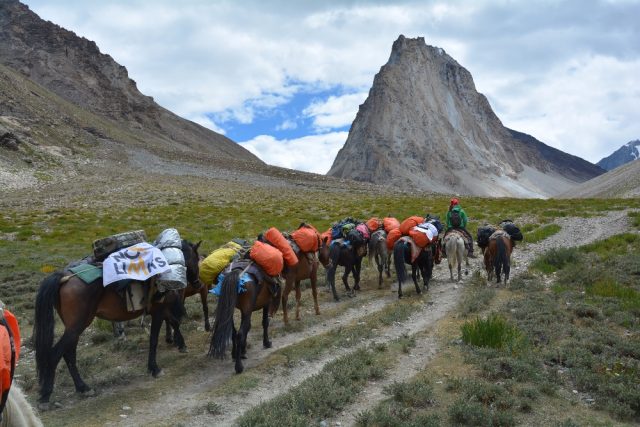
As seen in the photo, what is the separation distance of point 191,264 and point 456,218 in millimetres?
9134

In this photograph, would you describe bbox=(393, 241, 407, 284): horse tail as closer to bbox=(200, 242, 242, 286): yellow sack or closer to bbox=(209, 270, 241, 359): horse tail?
bbox=(200, 242, 242, 286): yellow sack

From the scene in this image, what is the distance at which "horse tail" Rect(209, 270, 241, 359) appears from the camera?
7.81 m

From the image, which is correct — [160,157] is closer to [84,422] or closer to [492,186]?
[84,422]

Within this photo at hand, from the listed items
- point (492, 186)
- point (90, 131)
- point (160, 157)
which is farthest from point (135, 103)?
point (492, 186)

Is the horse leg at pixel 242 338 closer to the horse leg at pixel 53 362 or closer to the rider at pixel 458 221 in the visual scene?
the horse leg at pixel 53 362

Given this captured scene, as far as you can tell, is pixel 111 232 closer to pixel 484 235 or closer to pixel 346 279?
pixel 346 279

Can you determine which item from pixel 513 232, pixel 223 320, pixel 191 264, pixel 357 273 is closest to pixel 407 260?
pixel 357 273

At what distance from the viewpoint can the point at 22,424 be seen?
2.67 metres

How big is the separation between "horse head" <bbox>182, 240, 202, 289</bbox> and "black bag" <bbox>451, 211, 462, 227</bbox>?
890cm

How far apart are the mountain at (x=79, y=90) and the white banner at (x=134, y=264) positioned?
93.4 meters

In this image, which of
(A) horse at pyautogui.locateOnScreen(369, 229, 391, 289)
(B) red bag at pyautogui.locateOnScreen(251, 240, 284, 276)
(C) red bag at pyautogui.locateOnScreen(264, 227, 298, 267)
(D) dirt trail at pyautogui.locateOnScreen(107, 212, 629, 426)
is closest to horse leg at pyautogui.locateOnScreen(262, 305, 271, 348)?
(D) dirt trail at pyautogui.locateOnScreen(107, 212, 629, 426)

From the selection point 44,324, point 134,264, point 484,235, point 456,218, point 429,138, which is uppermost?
point 429,138

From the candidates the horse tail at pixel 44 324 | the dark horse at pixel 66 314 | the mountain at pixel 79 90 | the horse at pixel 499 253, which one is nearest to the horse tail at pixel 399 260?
the horse at pixel 499 253

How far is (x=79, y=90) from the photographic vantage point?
131750mm
